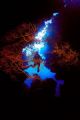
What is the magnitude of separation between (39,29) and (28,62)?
211 cm

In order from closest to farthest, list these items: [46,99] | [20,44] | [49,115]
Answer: [49,115], [46,99], [20,44]

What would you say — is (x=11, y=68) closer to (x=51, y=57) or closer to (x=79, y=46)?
(x=51, y=57)

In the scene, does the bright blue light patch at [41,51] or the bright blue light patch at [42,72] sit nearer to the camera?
the bright blue light patch at [41,51]

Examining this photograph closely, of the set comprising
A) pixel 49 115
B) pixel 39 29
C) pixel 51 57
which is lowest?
pixel 49 115

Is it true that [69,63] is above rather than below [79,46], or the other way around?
below

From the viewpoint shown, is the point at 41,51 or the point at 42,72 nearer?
the point at 41,51

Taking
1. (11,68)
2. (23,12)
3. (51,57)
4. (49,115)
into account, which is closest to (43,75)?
(51,57)

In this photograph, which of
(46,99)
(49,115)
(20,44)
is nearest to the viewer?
(49,115)

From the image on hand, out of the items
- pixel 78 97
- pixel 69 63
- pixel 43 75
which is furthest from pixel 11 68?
pixel 78 97

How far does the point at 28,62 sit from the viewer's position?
12547 mm

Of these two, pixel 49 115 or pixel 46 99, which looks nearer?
pixel 49 115

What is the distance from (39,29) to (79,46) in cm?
266

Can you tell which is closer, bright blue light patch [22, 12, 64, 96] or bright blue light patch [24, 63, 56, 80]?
bright blue light patch [22, 12, 64, 96]

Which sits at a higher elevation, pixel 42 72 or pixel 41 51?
pixel 41 51
